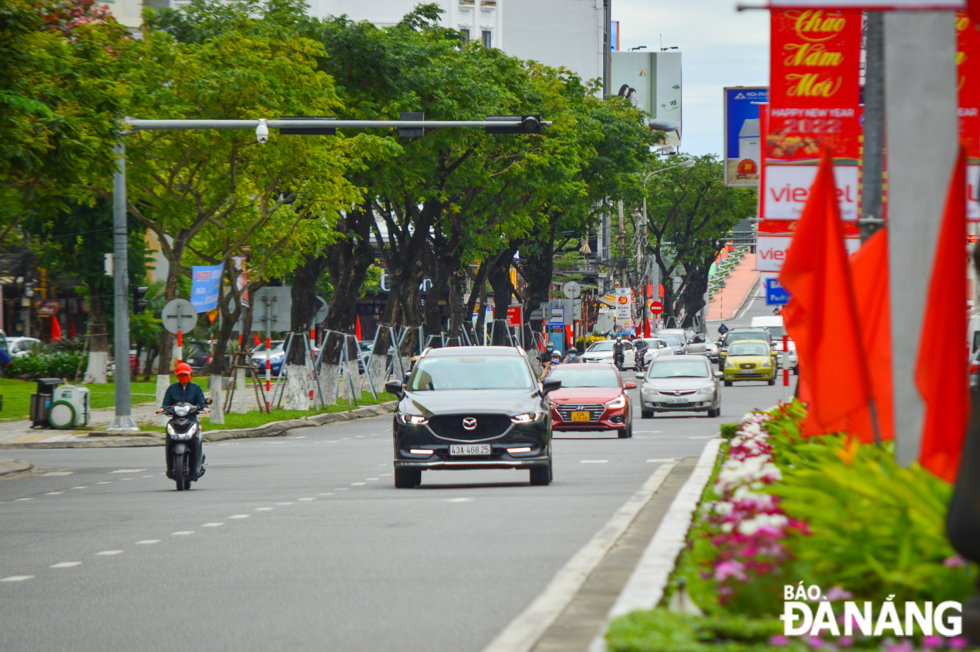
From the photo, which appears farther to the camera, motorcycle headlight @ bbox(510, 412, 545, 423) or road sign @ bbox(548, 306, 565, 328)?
road sign @ bbox(548, 306, 565, 328)

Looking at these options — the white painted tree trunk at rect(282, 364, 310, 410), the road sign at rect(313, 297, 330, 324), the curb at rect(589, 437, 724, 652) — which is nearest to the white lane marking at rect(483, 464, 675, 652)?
the curb at rect(589, 437, 724, 652)

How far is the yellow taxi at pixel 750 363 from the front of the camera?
54.2 metres

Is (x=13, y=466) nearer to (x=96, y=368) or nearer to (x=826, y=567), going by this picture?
(x=826, y=567)

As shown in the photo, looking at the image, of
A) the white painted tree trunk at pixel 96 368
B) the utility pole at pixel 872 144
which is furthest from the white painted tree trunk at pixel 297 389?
the utility pole at pixel 872 144

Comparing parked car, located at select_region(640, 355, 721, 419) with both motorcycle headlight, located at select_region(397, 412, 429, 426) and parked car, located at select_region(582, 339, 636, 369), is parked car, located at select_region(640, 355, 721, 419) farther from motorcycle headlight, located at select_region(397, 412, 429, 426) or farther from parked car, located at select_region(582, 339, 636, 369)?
parked car, located at select_region(582, 339, 636, 369)

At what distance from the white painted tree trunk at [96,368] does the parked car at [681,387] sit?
2102 cm

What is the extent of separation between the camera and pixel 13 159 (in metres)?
19.1

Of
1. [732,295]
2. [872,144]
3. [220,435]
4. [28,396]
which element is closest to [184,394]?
[220,435]

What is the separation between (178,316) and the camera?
96.8 ft

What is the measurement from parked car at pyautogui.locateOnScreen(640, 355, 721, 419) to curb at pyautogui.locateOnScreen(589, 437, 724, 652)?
20228mm

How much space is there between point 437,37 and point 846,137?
2711 centimetres

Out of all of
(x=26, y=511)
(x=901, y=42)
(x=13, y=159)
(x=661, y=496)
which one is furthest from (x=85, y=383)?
(x=901, y=42)

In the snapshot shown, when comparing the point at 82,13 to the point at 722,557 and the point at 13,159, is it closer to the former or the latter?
the point at 13,159

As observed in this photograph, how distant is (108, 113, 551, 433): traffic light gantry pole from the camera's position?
70.8 feet
